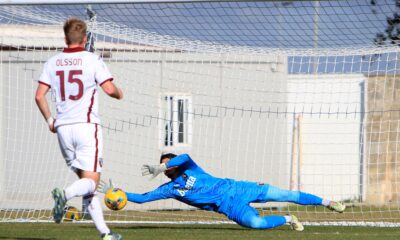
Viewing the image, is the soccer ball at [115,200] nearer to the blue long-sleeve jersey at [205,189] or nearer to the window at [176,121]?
the blue long-sleeve jersey at [205,189]

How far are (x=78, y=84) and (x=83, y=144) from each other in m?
0.53

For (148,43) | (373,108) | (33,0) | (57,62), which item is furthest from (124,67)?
(57,62)

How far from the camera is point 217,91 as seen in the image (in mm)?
18188

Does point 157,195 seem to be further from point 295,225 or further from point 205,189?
point 295,225

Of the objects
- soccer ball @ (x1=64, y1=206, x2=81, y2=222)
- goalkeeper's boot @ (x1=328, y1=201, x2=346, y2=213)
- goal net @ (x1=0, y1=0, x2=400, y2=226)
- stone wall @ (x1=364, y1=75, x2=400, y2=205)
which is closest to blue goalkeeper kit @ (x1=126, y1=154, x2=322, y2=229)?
goalkeeper's boot @ (x1=328, y1=201, x2=346, y2=213)

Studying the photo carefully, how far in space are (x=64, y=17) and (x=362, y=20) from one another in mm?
4378

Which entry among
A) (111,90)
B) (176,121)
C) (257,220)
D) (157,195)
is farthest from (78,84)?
(176,121)

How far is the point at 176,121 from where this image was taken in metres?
17.2

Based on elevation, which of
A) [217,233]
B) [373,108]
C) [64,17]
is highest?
[64,17]

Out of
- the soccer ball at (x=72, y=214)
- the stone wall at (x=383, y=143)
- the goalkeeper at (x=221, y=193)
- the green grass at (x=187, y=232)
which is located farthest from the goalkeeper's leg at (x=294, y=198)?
the stone wall at (x=383, y=143)

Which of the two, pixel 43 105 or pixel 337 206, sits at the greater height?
pixel 43 105

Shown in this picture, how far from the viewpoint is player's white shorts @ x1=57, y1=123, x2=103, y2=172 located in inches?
356

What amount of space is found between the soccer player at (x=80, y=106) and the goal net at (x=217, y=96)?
202 inches

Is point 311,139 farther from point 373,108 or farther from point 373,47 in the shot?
point 373,47
